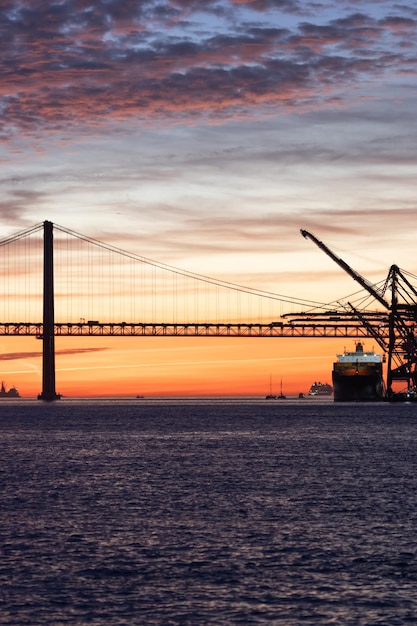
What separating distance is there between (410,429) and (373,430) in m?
5.14

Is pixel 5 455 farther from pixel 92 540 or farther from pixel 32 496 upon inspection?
pixel 92 540

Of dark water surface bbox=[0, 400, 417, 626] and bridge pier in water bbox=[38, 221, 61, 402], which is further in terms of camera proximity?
bridge pier in water bbox=[38, 221, 61, 402]

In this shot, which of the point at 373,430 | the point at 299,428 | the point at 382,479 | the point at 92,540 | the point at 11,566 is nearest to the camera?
the point at 11,566

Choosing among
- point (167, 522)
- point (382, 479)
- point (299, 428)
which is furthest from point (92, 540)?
point (299, 428)

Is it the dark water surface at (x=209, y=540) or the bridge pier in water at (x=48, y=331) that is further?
the bridge pier in water at (x=48, y=331)

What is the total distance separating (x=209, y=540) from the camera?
38906 mm

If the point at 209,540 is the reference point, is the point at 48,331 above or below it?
above

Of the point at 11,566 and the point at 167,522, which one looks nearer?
the point at 11,566

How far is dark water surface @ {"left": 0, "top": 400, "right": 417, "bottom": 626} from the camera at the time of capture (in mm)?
28234

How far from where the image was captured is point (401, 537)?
3922 cm

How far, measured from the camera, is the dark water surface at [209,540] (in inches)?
1112

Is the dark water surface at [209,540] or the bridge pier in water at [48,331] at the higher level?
the bridge pier in water at [48,331]

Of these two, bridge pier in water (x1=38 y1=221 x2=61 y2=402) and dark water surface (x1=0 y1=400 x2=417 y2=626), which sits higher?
bridge pier in water (x1=38 y1=221 x2=61 y2=402)

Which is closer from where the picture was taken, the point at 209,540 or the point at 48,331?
the point at 209,540
